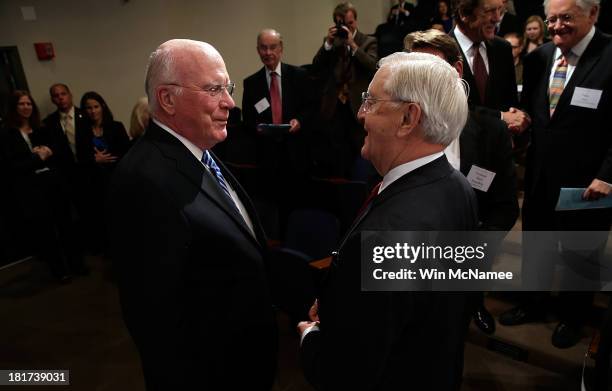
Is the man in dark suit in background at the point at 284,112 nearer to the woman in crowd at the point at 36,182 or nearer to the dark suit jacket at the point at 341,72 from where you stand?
the dark suit jacket at the point at 341,72

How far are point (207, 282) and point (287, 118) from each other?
2848 mm

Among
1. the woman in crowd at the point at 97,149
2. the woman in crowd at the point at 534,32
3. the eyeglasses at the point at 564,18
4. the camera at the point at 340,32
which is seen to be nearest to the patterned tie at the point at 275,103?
the camera at the point at 340,32

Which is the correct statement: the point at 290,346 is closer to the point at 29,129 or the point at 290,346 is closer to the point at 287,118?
the point at 287,118

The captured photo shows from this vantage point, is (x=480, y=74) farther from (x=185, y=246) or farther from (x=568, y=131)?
(x=185, y=246)

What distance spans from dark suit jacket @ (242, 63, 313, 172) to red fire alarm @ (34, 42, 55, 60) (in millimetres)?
2456

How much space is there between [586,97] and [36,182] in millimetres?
4076

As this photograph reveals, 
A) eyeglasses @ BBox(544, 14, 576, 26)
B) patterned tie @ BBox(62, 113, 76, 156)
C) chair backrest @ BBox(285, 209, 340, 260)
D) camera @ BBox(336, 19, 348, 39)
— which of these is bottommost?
chair backrest @ BBox(285, 209, 340, 260)

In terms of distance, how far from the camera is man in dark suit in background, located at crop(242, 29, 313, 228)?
159 inches

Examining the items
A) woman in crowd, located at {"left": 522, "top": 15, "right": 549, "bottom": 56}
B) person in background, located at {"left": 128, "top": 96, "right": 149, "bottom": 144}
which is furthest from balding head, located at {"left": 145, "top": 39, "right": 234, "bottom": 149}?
woman in crowd, located at {"left": 522, "top": 15, "right": 549, "bottom": 56}

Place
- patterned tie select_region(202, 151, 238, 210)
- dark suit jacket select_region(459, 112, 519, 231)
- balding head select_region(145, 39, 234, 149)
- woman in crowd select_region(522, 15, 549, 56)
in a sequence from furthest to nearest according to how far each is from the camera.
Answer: woman in crowd select_region(522, 15, 549, 56), dark suit jacket select_region(459, 112, 519, 231), patterned tie select_region(202, 151, 238, 210), balding head select_region(145, 39, 234, 149)

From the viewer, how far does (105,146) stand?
4.19 meters

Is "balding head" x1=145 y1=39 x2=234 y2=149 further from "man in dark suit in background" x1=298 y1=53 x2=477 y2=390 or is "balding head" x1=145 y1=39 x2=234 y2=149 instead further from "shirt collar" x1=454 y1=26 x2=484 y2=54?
"shirt collar" x1=454 y1=26 x2=484 y2=54

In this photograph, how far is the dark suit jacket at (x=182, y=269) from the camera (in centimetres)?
130

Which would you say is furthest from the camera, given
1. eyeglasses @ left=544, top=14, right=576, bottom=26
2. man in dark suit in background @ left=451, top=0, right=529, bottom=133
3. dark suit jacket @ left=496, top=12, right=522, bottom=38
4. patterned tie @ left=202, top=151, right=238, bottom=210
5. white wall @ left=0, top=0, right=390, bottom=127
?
dark suit jacket @ left=496, top=12, right=522, bottom=38
